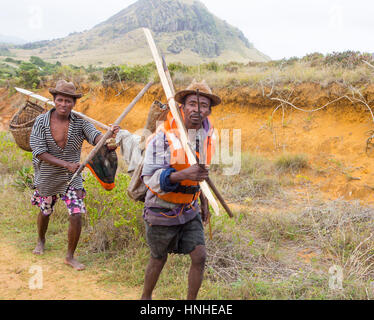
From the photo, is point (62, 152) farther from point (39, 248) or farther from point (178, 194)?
point (178, 194)

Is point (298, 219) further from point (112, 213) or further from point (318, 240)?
point (112, 213)

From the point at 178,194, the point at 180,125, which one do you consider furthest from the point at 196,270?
the point at 180,125

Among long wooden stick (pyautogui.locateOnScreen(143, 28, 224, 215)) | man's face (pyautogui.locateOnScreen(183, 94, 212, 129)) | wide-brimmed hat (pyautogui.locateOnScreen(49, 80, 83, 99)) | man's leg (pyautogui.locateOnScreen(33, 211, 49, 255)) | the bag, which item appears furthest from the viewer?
man's leg (pyautogui.locateOnScreen(33, 211, 49, 255))

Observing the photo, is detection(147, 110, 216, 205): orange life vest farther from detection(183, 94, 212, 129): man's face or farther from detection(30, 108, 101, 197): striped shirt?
detection(30, 108, 101, 197): striped shirt

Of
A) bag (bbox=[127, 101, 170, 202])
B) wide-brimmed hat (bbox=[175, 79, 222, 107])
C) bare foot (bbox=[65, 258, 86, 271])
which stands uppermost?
wide-brimmed hat (bbox=[175, 79, 222, 107])

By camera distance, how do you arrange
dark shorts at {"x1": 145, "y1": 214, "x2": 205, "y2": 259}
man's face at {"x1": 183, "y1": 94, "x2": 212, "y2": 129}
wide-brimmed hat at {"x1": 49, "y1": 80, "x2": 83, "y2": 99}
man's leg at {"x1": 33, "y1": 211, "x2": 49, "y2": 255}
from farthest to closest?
man's leg at {"x1": 33, "y1": 211, "x2": 49, "y2": 255} → wide-brimmed hat at {"x1": 49, "y1": 80, "x2": 83, "y2": 99} → dark shorts at {"x1": 145, "y1": 214, "x2": 205, "y2": 259} → man's face at {"x1": 183, "y1": 94, "x2": 212, "y2": 129}

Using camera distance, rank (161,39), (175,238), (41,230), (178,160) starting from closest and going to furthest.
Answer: (178,160) → (175,238) → (41,230) → (161,39)

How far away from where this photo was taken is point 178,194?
251 cm

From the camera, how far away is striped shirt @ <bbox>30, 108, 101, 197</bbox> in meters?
3.68

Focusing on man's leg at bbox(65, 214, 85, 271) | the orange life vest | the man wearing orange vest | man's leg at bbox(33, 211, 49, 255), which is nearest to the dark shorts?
the man wearing orange vest

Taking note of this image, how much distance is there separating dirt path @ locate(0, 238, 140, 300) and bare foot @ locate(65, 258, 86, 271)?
0.05 metres

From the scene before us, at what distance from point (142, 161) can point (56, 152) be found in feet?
4.71
